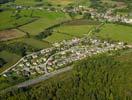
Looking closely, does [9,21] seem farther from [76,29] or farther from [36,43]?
[76,29]

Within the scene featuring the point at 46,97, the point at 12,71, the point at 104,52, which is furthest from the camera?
the point at 104,52

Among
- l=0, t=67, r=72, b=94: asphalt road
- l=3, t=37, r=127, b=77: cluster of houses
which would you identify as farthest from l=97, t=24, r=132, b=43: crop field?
l=0, t=67, r=72, b=94: asphalt road

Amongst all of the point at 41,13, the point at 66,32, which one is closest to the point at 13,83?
the point at 66,32

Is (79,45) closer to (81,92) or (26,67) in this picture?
(26,67)

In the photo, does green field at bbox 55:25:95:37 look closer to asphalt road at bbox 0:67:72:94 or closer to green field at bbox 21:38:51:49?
green field at bbox 21:38:51:49

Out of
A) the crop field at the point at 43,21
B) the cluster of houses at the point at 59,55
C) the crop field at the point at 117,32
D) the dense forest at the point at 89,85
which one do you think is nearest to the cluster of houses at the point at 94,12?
the crop field at the point at 43,21

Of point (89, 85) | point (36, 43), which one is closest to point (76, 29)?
point (36, 43)
